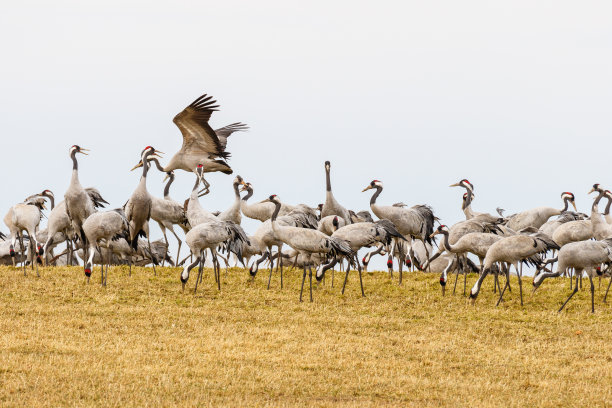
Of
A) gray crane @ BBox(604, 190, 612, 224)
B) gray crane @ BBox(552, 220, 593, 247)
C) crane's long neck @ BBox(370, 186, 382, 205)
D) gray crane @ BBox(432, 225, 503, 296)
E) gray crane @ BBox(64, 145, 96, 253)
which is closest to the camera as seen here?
gray crane @ BBox(432, 225, 503, 296)

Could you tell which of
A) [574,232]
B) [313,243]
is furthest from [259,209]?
[574,232]

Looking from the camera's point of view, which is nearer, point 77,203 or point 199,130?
point 77,203

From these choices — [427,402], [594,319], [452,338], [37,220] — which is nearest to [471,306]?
[594,319]

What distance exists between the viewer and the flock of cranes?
49.6 feet

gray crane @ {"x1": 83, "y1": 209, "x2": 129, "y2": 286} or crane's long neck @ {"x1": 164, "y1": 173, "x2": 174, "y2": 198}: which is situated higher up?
crane's long neck @ {"x1": 164, "y1": 173, "x2": 174, "y2": 198}

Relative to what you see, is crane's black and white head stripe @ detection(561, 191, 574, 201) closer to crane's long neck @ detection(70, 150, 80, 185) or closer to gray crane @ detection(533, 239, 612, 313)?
gray crane @ detection(533, 239, 612, 313)

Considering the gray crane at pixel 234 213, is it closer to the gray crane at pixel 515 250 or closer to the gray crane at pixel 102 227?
the gray crane at pixel 102 227

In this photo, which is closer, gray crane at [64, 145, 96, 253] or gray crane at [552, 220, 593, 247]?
gray crane at [64, 145, 96, 253]

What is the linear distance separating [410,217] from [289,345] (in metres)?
7.13

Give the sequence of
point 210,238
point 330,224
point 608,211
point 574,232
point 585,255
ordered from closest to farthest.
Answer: point 585,255
point 210,238
point 574,232
point 330,224
point 608,211

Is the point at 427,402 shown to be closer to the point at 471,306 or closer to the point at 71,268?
the point at 471,306

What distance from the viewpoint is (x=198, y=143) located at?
1933cm

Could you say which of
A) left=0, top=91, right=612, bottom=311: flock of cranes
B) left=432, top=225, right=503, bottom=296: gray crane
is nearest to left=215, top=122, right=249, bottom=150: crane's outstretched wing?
left=0, top=91, right=612, bottom=311: flock of cranes

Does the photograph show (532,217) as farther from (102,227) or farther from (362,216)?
(102,227)
